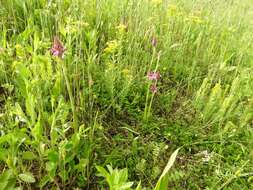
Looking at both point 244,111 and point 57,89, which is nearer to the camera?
point 57,89

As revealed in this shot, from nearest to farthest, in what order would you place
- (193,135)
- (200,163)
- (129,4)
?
(200,163) < (193,135) < (129,4)

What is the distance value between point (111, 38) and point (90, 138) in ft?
3.51

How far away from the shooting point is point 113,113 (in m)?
1.72

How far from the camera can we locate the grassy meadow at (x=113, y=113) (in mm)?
1256

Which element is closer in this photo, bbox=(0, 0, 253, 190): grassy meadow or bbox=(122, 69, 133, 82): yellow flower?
bbox=(0, 0, 253, 190): grassy meadow

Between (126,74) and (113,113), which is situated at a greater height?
(126,74)

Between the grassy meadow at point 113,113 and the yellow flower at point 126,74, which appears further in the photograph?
the yellow flower at point 126,74

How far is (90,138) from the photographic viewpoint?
1407 millimetres

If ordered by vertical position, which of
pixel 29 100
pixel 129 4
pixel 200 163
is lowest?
pixel 200 163

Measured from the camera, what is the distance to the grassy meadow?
4.12 ft

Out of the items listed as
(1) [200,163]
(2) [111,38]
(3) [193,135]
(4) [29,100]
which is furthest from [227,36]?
(4) [29,100]

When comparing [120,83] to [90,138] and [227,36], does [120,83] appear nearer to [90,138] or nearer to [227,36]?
[90,138]

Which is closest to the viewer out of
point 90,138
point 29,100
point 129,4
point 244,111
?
point 29,100

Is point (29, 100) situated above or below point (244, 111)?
above
